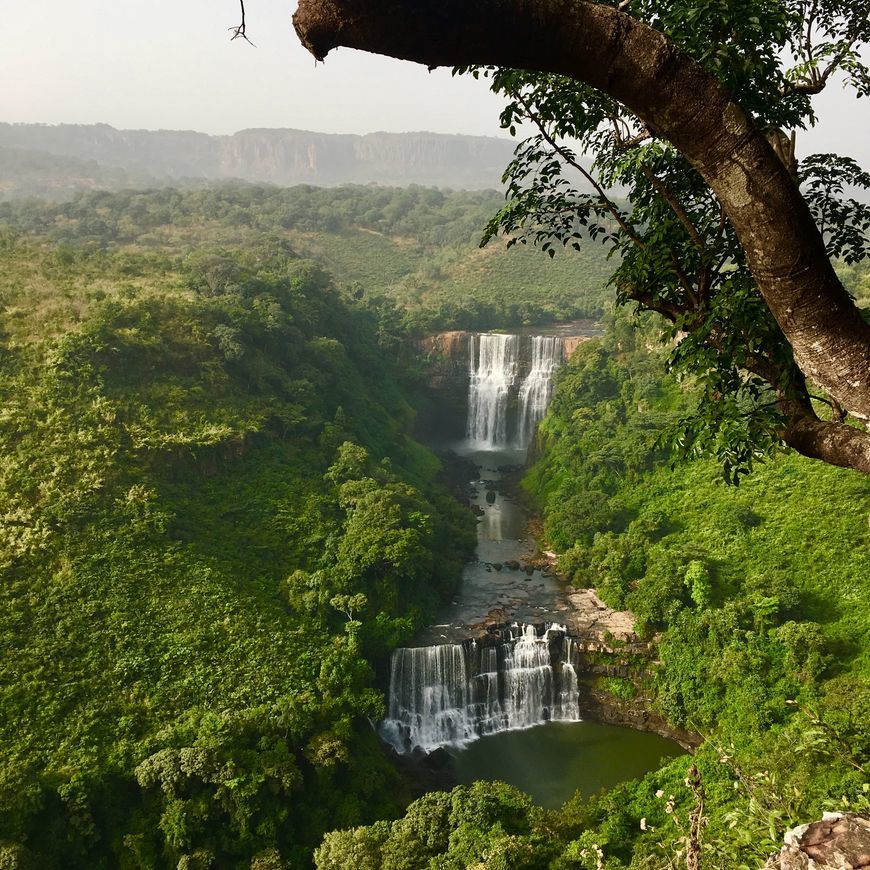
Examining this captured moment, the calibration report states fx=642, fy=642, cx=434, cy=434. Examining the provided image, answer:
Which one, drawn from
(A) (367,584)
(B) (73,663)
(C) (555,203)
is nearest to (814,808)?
(C) (555,203)

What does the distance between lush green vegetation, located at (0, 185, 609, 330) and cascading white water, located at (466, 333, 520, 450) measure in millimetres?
5695

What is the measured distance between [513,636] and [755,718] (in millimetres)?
7089

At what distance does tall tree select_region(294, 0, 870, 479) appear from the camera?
2529mm

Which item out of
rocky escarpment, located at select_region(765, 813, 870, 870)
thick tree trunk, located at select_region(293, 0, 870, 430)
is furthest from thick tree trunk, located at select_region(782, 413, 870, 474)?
rocky escarpment, located at select_region(765, 813, 870, 870)

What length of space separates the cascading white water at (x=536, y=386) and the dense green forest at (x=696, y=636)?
6025 millimetres

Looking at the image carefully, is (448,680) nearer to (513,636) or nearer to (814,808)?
(513,636)

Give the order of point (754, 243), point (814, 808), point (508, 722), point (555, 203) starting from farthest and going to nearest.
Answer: point (508, 722) → point (814, 808) → point (555, 203) → point (754, 243)

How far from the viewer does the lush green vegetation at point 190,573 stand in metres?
14.1

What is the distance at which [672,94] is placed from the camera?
2.66 metres

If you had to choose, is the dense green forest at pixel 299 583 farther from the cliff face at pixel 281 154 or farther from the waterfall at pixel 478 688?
the cliff face at pixel 281 154

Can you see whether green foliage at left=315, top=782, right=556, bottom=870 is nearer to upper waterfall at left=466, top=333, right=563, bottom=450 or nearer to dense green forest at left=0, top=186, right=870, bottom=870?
dense green forest at left=0, top=186, right=870, bottom=870

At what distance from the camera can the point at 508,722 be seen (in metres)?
19.6

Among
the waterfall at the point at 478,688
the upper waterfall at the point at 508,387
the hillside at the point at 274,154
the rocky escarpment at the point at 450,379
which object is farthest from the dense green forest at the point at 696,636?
the hillside at the point at 274,154

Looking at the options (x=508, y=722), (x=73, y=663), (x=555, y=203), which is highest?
(x=555, y=203)
